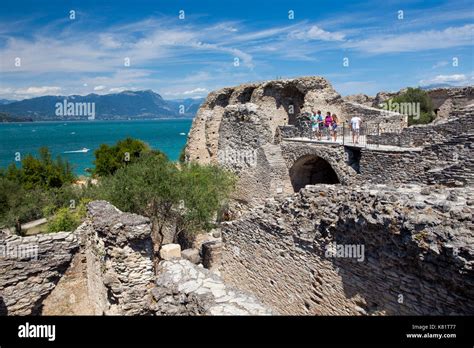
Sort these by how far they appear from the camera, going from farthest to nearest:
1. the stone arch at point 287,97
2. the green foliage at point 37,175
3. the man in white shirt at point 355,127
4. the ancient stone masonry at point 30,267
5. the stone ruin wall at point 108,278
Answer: the green foliage at point 37,175
the stone arch at point 287,97
the man in white shirt at point 355,127
the ancient stone masonry at point 30,267
the stone ruin wall at point 108,278

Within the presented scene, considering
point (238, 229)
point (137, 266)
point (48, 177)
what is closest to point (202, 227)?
point (238, 229)

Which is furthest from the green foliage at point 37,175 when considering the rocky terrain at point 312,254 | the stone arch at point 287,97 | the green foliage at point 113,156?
the rocky terrain at point 312,254

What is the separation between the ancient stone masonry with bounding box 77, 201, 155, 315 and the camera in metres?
7.64

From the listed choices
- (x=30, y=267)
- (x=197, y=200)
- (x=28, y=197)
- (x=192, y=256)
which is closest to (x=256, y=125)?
(x=197, y=200)

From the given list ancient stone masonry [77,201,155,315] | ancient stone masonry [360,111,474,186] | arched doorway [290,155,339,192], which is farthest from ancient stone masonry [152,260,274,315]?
arched doorway [290,155,339,192]

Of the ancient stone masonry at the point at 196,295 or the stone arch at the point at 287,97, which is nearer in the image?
the ancient stone masonry at the point at 196,295

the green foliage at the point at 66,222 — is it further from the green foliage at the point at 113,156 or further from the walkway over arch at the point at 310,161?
the green foliage at the point at 113,156

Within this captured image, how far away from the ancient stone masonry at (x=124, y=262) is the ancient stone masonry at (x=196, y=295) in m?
0.85

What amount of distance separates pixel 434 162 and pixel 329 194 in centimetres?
640

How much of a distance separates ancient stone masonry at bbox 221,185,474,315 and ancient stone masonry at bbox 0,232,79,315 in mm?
4811

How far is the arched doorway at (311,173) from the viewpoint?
720 inches

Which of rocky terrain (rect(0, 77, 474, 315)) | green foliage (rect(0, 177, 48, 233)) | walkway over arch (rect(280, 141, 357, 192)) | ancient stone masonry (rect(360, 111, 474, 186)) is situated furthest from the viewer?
green foliage (rect(0, 177, 48, 233))

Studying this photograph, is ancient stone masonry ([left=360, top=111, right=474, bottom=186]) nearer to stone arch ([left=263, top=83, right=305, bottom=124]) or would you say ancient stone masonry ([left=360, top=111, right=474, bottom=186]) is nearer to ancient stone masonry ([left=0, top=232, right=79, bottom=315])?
stone arch ([left=263, top=83, right=305, bottom=124])

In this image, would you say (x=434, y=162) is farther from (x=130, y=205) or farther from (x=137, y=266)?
(x=130, y=205)
